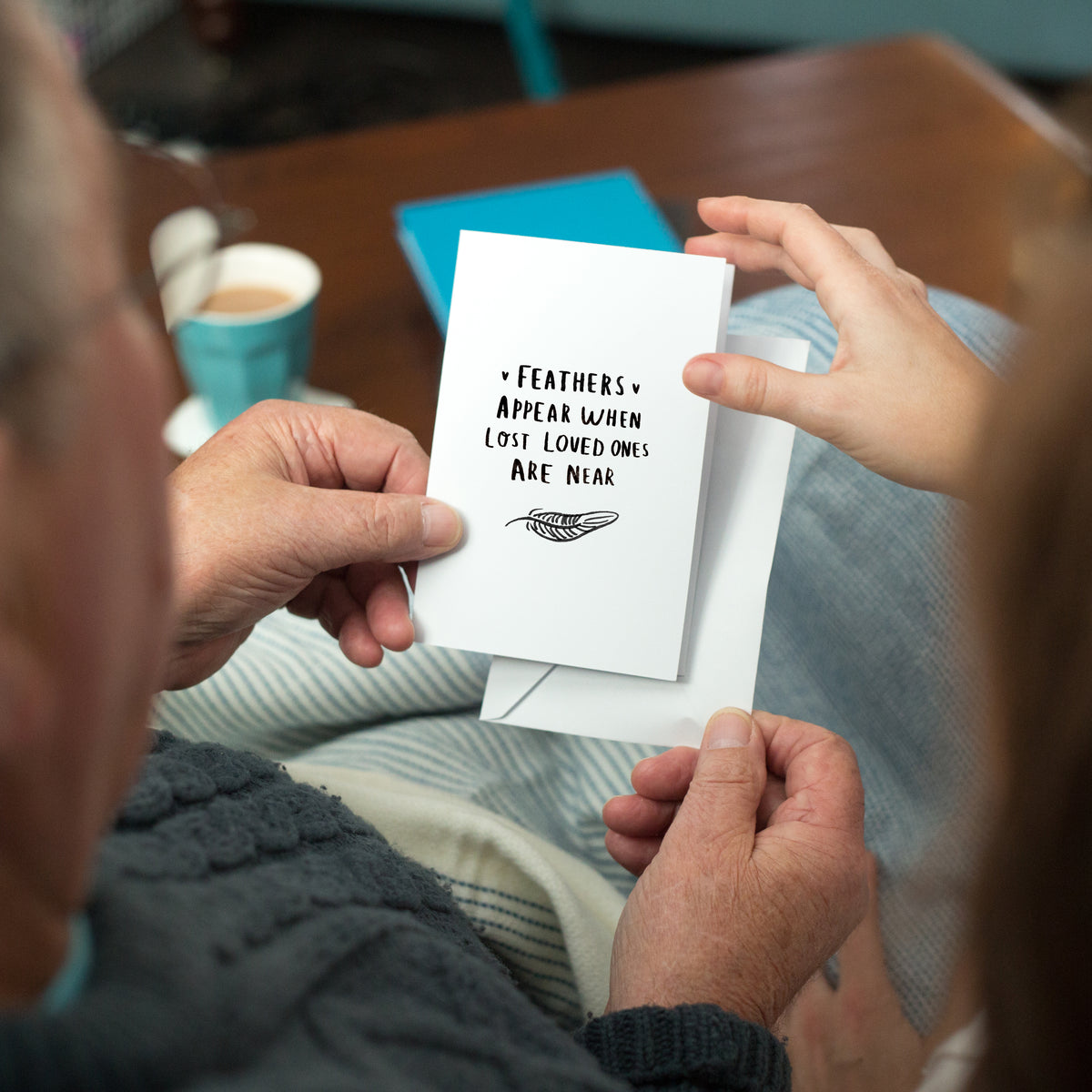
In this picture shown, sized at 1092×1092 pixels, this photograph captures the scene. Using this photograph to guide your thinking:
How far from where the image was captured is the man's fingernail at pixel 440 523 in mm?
630

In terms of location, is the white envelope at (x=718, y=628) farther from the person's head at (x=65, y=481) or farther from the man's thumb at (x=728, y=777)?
the person's head at (x=65, y=481)

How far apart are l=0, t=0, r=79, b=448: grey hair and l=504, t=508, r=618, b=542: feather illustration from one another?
0.38 meters

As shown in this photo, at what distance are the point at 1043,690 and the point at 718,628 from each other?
35cm

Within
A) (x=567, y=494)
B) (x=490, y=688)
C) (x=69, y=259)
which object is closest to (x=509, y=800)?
(x=490, y=688)

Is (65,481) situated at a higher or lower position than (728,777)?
higher

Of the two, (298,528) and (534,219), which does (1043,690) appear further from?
(534,219)

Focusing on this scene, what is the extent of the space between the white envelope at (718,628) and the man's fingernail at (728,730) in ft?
0.03

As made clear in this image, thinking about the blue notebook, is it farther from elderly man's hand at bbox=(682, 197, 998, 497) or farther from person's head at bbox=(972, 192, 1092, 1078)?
person's head at bbox=(972, 192, 1092, 1078)

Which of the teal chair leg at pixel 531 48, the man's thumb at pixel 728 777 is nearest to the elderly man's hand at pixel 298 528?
the man's thumb at pixel 728 777

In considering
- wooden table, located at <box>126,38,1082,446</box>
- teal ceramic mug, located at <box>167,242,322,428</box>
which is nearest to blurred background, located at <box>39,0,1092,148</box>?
wooden table, located at <box>126,38,1082,446</box>

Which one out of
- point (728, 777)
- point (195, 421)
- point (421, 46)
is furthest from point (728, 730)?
point (421, 46)

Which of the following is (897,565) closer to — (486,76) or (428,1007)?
(428,1007)

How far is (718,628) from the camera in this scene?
0.66 metres

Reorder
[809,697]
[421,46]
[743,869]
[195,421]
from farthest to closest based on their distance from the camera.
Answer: [421,46]
[195,421]
[809,697]
[743,869]
